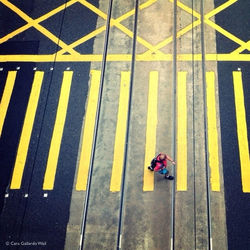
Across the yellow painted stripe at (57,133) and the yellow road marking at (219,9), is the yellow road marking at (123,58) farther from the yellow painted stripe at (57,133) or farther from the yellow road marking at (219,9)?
the yellow road marking at (219,9)

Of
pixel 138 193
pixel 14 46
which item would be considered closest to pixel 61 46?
pixel 14 46

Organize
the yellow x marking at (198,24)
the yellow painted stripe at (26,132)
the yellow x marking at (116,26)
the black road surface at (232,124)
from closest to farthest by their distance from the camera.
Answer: the black road surface at (232,124)
the yellow painted stripe at (26,132)
the yellow x marking at (198,24)
the yellow x marking at (116,26)

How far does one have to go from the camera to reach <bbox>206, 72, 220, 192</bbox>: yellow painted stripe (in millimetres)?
8484

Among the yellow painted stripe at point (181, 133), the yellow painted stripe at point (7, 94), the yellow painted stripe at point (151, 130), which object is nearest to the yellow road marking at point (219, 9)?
the yellow painted stripe at point (181, 133)

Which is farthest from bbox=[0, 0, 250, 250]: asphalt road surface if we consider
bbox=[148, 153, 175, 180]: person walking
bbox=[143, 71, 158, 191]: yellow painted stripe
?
bbox=[148, 153, 175, 180]: person walking

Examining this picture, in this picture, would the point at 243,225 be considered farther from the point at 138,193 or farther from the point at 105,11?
the point at 105,11

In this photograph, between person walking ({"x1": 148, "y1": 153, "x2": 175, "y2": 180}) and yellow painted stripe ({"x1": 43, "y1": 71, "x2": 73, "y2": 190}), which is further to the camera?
yellow painted stripe ({"x1": 43, "y1": 71, "x2": 73, "y2": 190})

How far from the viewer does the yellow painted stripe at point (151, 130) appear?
8594 millimetres

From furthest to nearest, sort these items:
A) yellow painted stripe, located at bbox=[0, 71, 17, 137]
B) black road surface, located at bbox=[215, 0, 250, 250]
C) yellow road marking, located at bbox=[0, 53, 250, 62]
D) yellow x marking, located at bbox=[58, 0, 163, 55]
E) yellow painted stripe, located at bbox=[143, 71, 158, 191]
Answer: yellow x marking, located at bbox=[58, 0, 163, 55], yellow road marking, located at bbox=[0, 53, 250, 62], yellow painted stripe, located at bbox=[0, 71, 17, 137], yellow painted stripe, located at bbox=[143, 71, 158, 191], black road surface, located at bbox=[215, 0, 250, 250]

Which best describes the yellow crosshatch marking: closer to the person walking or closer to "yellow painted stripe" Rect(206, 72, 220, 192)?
"yellow painted stripe" Rect(206, 72, 220, 192)

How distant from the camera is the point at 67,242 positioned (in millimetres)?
7992

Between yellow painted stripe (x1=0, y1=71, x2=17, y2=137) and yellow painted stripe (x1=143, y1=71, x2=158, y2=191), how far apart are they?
4.29 m

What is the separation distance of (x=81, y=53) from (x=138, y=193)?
192 inches

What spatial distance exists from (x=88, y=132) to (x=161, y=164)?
2385 mm
